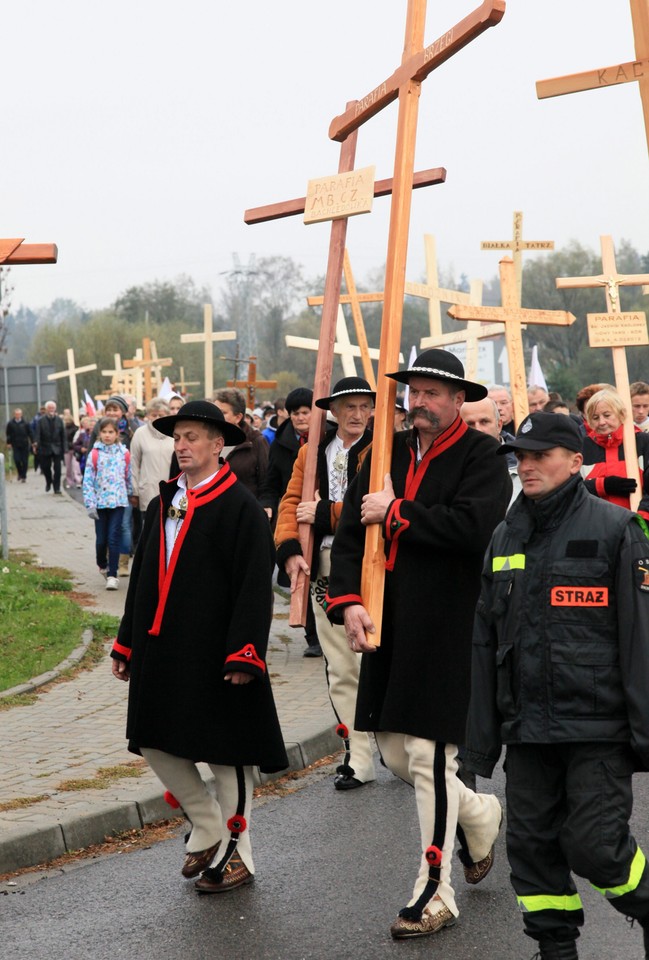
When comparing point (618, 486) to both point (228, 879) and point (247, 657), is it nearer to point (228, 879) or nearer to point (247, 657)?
point (247, 657)

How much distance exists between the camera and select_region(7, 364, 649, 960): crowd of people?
4.08 m

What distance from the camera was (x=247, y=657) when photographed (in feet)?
17.2

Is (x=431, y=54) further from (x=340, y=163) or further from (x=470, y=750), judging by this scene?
(x=470, y=750)

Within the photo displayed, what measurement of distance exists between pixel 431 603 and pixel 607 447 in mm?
4217

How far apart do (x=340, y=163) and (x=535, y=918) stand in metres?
3.66

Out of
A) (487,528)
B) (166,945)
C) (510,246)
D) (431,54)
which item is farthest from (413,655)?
(510,246)

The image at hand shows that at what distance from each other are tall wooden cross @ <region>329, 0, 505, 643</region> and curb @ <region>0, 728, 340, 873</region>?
184cm

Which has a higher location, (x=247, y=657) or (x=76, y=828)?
(x=247, y=657)

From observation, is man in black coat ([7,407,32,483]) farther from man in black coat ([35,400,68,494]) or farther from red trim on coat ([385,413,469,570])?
red trim on coat ([385,413,469,570])

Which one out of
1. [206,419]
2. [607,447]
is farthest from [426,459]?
[607,447]

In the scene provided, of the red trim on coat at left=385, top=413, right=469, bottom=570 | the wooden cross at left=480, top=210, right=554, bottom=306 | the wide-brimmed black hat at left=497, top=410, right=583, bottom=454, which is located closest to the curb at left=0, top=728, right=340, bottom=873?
the red trim on coat at left=385, top=413, right=469, bottom=570

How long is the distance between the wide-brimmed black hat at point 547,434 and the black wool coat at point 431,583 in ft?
2.63

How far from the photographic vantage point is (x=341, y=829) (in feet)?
20.3

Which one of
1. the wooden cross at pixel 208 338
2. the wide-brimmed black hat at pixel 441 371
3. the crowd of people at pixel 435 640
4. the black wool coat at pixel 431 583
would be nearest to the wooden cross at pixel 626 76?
the crowd of people at pixel 435 640
